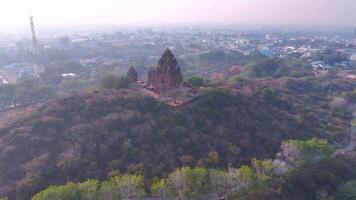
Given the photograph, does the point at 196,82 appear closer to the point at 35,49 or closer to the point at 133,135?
the point at 133,135

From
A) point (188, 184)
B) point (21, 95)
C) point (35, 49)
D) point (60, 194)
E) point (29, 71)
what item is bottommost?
point (29, 71)

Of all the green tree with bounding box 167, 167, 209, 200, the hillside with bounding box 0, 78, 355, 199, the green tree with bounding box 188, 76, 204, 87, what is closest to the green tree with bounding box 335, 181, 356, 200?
the hillside with bounding box 0, 78, 355, 199

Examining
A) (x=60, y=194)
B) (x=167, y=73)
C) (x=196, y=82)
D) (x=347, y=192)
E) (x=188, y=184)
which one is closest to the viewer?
(x=60, y=194)

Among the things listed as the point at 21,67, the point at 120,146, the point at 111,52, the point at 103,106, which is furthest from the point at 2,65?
the point at 120,146

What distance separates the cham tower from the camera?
2816 cm

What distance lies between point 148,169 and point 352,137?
1872cm

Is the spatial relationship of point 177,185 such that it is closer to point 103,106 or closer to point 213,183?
point 213,183

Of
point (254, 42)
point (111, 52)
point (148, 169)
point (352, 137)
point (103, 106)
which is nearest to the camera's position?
point (148, 169)

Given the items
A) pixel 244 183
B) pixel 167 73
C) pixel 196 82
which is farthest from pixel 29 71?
pixel 244 183

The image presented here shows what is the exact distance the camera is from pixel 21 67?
2594 inches

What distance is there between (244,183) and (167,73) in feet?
40.1

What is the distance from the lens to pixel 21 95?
37812 mm

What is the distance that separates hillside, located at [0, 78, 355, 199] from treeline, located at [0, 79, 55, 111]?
11.8 metres

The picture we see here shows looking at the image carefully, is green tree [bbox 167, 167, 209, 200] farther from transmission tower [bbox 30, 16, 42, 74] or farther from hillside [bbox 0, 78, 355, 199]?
transmission tower [bbox 30, 16, 42, 74]
